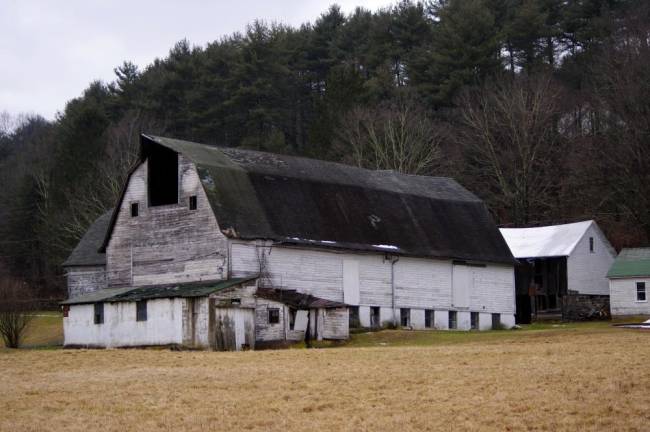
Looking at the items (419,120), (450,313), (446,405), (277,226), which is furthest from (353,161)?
(446,405)

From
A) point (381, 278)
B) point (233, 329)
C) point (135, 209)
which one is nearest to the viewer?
point (233, 329)

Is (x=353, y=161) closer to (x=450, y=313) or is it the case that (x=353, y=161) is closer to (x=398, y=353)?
(x=450, y=313)

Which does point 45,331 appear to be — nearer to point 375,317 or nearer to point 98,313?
point 98,313

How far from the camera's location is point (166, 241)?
176ft

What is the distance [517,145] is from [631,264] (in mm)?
21715

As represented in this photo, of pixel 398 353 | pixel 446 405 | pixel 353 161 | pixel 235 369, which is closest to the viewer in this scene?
pixel 446 405

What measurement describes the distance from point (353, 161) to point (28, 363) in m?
51.5

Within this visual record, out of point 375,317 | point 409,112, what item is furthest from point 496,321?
point 409,112

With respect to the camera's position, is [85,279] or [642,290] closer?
[642,290]

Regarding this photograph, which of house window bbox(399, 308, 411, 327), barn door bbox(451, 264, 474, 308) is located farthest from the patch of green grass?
barn door bbox(451, 264, 474, 308)

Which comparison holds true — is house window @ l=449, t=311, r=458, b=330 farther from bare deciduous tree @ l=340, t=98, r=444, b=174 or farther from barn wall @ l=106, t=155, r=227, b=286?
bare deciduous tree @ l=340, t=98, r=444, b=174

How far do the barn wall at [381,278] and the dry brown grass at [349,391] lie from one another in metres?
13.3


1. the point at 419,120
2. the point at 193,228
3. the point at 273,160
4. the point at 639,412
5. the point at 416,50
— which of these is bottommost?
the point at 639,412

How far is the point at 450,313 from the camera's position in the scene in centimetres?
6103
